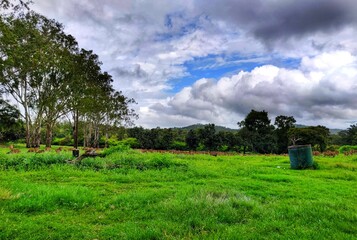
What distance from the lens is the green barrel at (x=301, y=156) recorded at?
14.9 metres

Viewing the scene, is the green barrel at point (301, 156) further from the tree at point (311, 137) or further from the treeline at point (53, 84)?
the tree at point (311, 137)

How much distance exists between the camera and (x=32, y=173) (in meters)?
11.6

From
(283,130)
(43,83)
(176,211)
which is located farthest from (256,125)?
(176,211)

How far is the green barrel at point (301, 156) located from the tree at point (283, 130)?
1653 inches

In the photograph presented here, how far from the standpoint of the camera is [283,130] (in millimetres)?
59156

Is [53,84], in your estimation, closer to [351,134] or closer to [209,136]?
[209,136]

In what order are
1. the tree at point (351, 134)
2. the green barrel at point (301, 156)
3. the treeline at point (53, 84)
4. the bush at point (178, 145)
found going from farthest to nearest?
the tree at point (351, 134) → the bush at point (178, 145) → the treeline at point (53, 84) → the green barrel at point (301, 156)

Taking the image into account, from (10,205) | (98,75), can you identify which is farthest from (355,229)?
(98,75)

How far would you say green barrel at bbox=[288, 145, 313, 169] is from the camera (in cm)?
1487

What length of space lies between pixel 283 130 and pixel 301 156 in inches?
1837

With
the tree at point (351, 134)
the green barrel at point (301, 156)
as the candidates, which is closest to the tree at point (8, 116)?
the green barrel at point (301, 156)

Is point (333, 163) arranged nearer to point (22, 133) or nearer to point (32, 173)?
point (32, 173)

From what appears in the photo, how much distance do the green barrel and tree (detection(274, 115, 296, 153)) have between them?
1653 inches

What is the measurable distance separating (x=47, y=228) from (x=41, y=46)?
21.2m
